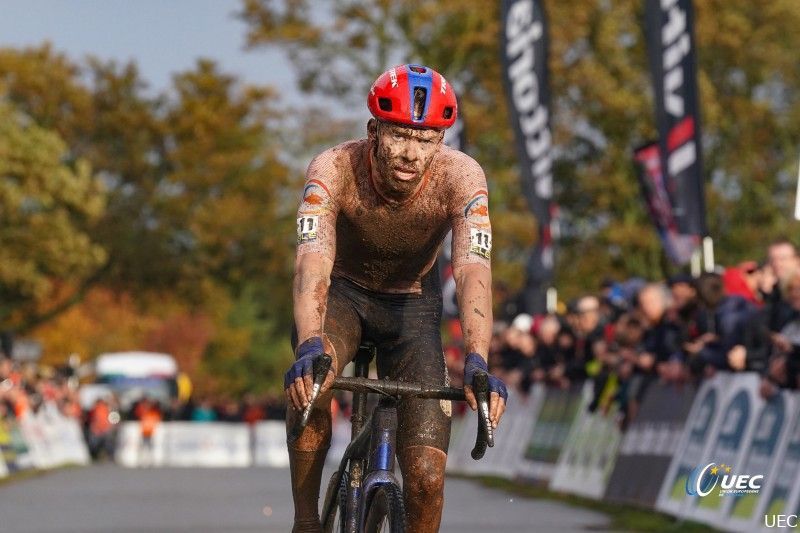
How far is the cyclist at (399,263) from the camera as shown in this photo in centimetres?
725

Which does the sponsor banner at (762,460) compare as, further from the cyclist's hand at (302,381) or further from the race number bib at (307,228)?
the cyclist's hand at (302,381)

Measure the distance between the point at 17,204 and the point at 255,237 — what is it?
27.6 ft

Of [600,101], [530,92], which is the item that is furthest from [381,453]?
[600,101]

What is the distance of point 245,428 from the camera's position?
138 feet

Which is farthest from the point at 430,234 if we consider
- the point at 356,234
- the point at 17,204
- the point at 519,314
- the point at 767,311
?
the point at 17,204

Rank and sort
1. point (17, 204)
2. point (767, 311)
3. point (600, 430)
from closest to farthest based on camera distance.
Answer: point (767, 311), point (600, 430), point (17, 204)

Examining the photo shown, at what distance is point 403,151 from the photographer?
729 centimetres

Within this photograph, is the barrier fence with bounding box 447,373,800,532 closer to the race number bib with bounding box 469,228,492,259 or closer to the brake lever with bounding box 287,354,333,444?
the race number bib with bounding box 469,228,492,259

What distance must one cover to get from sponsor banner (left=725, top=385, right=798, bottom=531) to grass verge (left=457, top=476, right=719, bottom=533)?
658 millimetres

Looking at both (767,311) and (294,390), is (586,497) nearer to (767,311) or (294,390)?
(767,311)

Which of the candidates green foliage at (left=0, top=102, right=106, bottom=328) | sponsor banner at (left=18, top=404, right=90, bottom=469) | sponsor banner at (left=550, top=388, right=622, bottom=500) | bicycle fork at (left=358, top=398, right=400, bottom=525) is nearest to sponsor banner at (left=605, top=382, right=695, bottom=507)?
sponsor banner at (left=550, top=388, right=622, bottom=500)

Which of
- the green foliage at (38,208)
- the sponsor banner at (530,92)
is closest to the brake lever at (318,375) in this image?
the sponsor banner at (530,92)

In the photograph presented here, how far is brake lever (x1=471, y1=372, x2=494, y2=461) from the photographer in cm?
666

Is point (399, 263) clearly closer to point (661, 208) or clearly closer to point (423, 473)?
point (423, 473)
